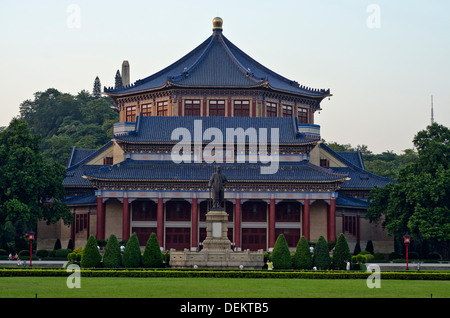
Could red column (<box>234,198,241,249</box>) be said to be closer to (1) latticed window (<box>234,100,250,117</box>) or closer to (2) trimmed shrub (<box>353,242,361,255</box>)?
(2) trimmed shrub (<box>353,242,361,255</box>)

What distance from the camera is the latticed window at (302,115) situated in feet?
314

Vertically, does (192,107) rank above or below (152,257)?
above

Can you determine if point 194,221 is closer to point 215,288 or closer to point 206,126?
point 206,126

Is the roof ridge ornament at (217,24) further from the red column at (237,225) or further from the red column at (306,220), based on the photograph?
the red column at (306,220)

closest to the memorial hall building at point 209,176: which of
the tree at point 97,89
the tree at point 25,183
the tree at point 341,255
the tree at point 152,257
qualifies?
the tree at point 25,183

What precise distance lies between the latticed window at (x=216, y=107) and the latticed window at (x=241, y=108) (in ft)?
4.50

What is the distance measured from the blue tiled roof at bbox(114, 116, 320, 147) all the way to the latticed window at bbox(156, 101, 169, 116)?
6.64 meters

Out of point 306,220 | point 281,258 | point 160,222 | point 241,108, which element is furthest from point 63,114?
point 281,258

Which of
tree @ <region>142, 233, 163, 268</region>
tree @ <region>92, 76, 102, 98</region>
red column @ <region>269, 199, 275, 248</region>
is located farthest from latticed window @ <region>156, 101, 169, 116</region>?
tree @ <region>92, 76, 102, 98</region>

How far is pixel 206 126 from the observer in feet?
278

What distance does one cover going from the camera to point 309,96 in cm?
9525

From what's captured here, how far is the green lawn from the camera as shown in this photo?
37.2 metres

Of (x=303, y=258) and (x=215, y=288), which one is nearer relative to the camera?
(x=215, y=288)

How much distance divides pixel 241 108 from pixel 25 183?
87.4 feet
